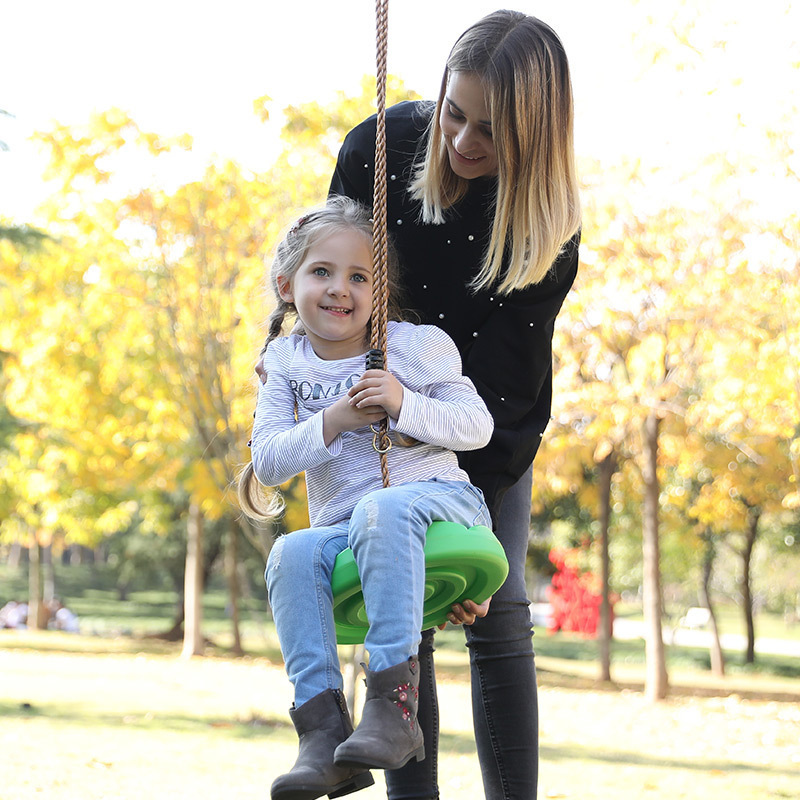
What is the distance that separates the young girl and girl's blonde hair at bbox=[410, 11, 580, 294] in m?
0.28

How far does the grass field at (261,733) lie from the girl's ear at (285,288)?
3.49 m

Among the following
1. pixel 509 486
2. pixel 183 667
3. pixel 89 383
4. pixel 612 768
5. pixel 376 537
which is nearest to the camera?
pixel 376 537

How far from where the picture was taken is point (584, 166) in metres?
10.3

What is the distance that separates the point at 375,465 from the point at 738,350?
8745mm

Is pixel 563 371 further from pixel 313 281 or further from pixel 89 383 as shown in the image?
pixel 313 281

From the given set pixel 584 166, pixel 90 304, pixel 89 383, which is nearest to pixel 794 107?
pixel 584 166

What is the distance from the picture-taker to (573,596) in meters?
27.1

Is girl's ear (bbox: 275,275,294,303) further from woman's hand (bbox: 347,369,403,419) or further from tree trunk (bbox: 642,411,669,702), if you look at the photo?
tree trunk (bbox: 642,411,669,702)

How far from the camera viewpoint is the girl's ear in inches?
107

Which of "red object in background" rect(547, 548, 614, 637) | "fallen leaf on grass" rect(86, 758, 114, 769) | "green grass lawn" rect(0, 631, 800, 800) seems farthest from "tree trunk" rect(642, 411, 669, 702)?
"red object in background" rect(547, 548, 614, 637)

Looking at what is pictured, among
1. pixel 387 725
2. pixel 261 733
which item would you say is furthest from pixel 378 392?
pixel 261 733

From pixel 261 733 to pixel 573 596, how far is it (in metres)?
19.8

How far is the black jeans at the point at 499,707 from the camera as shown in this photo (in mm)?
2652

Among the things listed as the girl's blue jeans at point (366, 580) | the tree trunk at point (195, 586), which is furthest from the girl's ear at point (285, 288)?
the tree trunk at point (195, 586)
